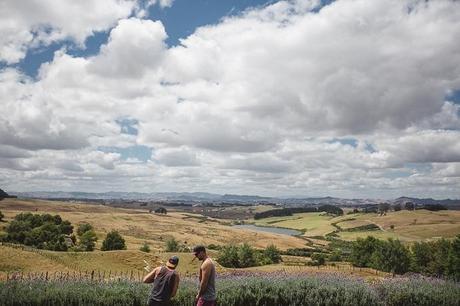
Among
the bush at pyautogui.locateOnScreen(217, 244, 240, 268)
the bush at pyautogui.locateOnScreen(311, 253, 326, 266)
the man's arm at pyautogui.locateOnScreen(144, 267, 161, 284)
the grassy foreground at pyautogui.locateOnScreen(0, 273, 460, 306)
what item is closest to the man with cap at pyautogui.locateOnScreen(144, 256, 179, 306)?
the man's arm at pyautogui.locateOnScreen(144, 267, 161, 284)

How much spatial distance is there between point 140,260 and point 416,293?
4191cm

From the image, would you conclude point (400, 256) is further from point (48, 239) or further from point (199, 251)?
point (199, 251)

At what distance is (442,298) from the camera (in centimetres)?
1672

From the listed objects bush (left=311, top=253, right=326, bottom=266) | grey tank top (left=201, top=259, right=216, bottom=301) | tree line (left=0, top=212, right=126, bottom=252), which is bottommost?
bush (left=311, top=253, right=326, bottom=266)

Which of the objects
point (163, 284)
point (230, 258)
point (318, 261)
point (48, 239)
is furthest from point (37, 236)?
point (163, 284)

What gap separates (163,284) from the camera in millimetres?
11812

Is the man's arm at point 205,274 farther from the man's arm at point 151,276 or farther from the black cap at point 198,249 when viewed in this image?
the man's arm at point 151,276

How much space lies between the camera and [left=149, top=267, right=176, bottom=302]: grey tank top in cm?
1181

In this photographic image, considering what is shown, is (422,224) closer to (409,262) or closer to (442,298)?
(409,262)

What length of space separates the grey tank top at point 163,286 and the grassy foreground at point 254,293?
3224 millimetres

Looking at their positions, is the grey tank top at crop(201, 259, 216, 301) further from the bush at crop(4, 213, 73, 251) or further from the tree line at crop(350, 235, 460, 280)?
the tree line at crop(350, 235, 460, 280)

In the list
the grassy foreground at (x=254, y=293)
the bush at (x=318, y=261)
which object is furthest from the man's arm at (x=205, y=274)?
the bush at (x=318, y=261)

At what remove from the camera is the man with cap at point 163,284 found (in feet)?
38.8

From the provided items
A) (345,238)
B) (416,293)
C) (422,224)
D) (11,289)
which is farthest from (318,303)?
(422,224)
